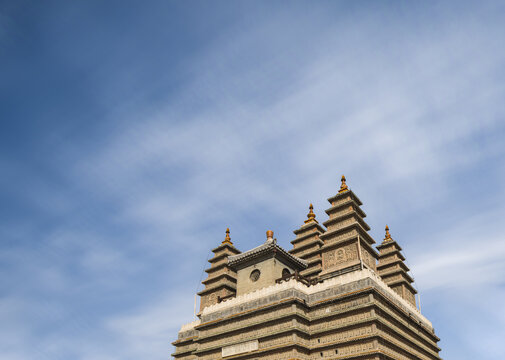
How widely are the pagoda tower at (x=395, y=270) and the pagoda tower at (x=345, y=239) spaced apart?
977 centimetres

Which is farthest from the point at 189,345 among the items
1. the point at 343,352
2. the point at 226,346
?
the point at 343,352

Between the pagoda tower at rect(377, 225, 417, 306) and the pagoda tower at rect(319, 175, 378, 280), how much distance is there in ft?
32.0

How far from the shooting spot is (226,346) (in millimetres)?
33094

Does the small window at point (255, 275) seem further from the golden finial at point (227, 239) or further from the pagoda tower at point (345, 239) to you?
the golden finial at point (227, 239)

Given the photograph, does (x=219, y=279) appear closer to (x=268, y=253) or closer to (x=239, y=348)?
(x=268, y=253)

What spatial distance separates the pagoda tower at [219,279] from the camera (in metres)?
45.6

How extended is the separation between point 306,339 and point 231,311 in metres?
7.10

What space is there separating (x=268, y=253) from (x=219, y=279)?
12.9m

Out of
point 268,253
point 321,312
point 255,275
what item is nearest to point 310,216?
point 268,253

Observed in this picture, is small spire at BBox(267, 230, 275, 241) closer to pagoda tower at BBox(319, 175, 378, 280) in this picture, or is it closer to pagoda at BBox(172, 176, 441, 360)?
pagoda at BBox(172, 176, 441, 360)

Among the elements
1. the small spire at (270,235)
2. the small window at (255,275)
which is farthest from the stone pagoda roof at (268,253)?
the small window at (255,275)

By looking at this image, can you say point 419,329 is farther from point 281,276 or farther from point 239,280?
point 239,280

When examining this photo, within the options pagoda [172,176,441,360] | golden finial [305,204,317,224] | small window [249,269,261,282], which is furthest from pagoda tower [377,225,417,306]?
small window [249,269,261,282]

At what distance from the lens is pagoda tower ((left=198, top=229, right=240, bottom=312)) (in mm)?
45625
